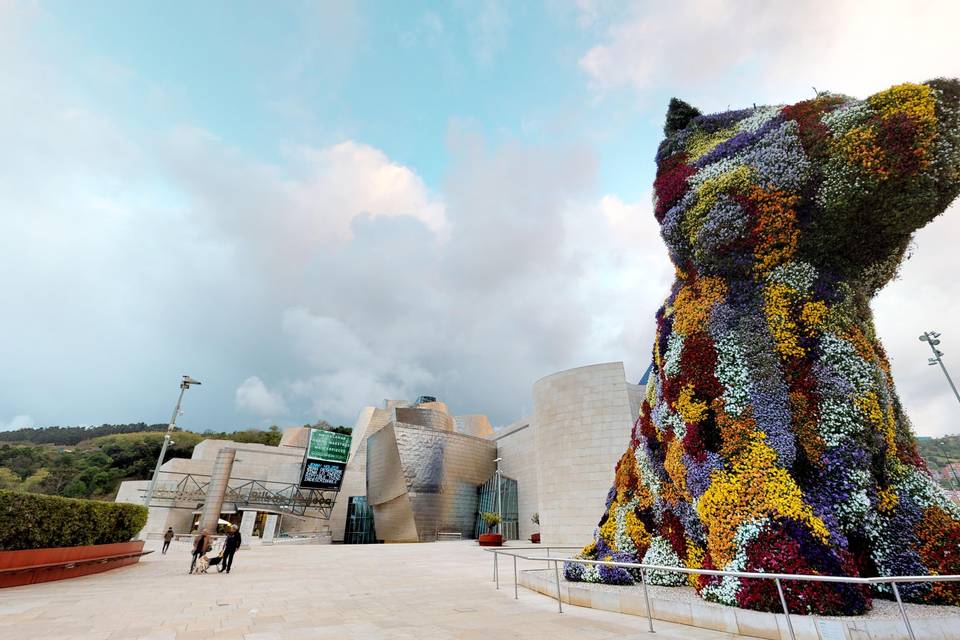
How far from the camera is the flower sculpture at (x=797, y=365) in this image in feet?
18.4

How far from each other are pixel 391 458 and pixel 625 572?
26438mm

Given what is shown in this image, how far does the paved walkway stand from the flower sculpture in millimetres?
1497

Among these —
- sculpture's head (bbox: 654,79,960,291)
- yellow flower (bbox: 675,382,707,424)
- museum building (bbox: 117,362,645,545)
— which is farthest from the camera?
museum building (bbox: 117,362,645,545)

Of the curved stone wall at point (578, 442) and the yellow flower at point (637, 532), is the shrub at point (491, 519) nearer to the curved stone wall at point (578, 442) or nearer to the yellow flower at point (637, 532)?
the curved stone wall at point (578, 442)

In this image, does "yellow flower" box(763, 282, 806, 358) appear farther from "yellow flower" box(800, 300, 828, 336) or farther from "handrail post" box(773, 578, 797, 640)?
"handrail post" box(773, 578, 797, 640)

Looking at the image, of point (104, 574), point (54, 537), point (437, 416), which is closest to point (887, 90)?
point (54, 537)

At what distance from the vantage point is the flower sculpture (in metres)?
5.59

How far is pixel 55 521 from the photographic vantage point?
10188 mm

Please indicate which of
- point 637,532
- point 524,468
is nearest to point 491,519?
point 524,468

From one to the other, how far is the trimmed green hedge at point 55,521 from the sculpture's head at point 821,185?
13901 millimetres

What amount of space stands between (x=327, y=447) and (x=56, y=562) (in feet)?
114

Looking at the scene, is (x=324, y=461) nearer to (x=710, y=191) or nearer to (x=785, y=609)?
(x=710, y=191)

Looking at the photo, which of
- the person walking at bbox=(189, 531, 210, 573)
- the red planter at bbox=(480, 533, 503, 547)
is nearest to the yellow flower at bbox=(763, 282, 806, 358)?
the person walking at bbox=(189, 531, 210, 573)

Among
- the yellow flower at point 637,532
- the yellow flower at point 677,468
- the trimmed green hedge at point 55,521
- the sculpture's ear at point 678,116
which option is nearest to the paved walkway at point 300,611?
the trimmed green hedge at point 55,521
